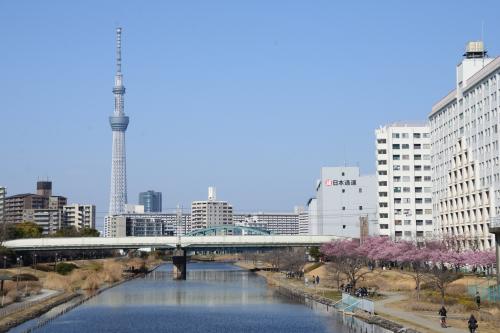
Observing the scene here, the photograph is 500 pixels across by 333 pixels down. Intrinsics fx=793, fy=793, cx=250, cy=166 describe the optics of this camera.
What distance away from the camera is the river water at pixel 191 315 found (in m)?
55.6

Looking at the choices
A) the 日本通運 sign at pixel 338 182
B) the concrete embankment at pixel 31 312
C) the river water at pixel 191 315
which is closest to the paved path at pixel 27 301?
the concrete embankment at pixel 31 312

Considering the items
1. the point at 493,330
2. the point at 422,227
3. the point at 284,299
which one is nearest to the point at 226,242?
the point at 422,227

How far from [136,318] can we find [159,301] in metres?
17.7

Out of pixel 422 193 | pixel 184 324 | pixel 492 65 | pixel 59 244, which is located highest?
pixel 492 65

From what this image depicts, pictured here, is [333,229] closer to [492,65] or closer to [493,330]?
[492,65]

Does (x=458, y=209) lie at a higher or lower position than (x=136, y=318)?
higher

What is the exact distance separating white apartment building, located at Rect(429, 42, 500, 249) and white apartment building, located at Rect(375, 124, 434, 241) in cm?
2437

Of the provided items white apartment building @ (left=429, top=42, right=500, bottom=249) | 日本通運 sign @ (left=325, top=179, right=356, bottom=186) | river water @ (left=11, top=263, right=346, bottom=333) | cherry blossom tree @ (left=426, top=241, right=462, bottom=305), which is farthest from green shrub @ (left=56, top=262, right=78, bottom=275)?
日本通運 sign @ (left=325, top=179, right=356, bottom=186)

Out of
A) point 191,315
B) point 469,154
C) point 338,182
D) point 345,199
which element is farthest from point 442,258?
point 338,182

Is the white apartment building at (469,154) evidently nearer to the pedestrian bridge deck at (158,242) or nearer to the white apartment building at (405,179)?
the white apartment building at (405,179)

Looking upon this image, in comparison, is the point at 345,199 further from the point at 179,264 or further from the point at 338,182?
the point at 179,264

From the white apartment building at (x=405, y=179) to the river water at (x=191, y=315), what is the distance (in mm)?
51859

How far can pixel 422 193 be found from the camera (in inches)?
5551

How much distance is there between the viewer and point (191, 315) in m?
65.4
